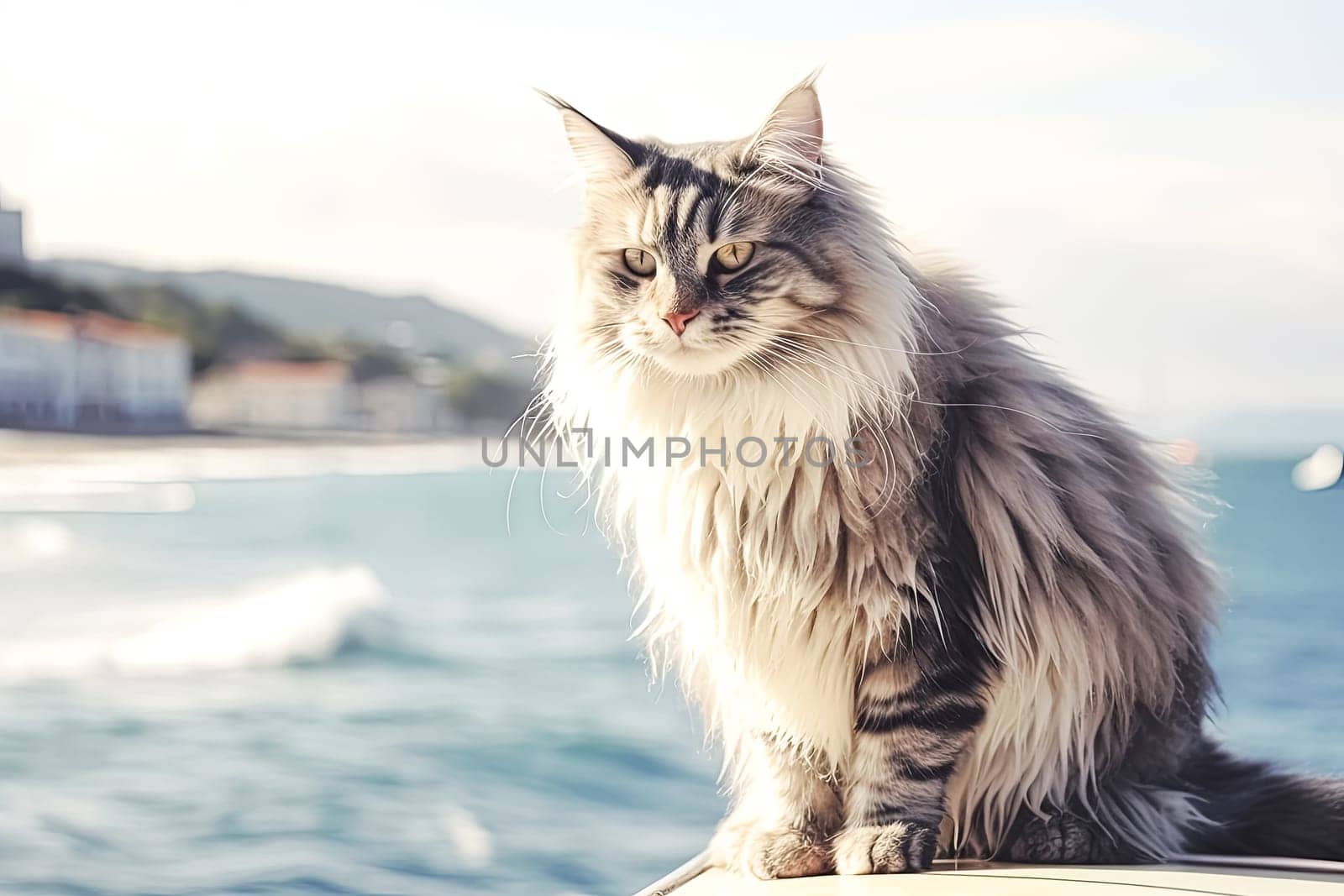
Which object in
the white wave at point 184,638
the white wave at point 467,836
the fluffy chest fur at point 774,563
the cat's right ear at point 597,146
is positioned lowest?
the white wave at point 184,638

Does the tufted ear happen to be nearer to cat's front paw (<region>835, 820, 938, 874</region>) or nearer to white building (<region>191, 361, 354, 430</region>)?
cat's front paw (<region>835, 820, 938, 874</region>)

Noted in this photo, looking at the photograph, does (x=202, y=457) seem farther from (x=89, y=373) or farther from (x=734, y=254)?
(x=734, y=254)

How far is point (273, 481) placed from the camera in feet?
49.4

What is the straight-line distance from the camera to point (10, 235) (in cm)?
1002

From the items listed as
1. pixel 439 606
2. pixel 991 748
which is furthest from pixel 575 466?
pixel 439 606

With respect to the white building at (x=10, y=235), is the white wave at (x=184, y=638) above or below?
below

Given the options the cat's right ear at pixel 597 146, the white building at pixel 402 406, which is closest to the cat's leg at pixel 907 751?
the cat's right ear at pixel 597 146

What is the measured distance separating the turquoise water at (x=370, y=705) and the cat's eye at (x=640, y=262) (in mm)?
720

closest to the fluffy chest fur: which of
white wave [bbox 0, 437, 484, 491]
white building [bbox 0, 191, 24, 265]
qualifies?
white wave [bbox 0, 437, 484, 491]

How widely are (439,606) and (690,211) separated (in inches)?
455

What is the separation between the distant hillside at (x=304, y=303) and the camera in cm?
1191

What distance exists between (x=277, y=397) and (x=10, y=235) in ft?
11.0

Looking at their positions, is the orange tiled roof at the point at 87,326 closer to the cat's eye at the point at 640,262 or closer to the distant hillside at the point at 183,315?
the distant hillside at the point at 183,315

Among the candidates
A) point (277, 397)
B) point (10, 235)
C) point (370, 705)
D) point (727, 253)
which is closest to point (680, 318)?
point (727, 253)
